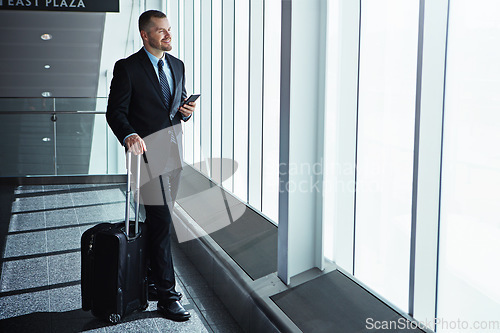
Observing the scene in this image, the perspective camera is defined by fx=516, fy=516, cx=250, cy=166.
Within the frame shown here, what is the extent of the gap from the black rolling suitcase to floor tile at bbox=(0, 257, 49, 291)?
2.86 feet

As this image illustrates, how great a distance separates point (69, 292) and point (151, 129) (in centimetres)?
136

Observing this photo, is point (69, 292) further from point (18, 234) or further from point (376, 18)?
point (376, 18)

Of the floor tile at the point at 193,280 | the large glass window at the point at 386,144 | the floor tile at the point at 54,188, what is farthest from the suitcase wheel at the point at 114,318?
the floor tile at the point at 54,188

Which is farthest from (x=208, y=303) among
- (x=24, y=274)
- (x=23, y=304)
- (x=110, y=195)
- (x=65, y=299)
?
(x=110, y=195)

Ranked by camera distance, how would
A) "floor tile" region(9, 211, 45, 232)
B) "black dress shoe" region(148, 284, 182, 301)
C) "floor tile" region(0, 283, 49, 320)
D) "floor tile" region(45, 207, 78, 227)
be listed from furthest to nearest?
"floor tile" region(45, 207, 78, 227) < "floor tile" region(9, 211, 45, 232) < "black dress shoe" region(148, 284, 182, 301) < "floor tile" region(0, 283, 49, 320)

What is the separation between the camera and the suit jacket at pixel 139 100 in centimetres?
299

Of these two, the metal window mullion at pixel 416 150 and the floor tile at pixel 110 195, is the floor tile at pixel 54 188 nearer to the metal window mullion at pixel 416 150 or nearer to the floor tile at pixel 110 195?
Answer: the floor tile at pixel 110 195

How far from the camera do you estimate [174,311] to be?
3117 mm

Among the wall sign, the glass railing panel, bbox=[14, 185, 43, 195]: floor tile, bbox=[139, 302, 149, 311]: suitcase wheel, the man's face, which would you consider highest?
the wall sign

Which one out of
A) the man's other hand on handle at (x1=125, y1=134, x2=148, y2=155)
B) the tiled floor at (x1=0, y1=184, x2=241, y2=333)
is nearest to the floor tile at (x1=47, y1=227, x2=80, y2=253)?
the tiled floor at (x1=0, y1=184, x2=241, y2=333)

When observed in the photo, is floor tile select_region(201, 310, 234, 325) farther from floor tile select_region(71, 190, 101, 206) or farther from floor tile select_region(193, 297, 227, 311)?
floor tile select_region(71, 190, 101, 206)

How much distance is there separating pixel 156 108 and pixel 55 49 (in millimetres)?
6638

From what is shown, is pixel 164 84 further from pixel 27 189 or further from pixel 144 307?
pixel 27 189

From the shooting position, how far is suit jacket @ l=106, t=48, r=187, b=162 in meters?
2.99
